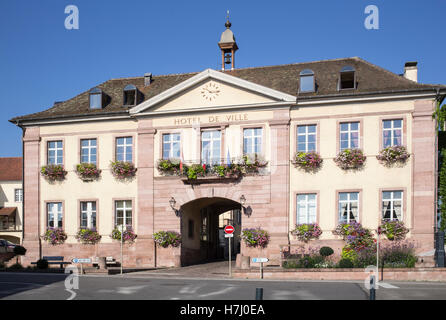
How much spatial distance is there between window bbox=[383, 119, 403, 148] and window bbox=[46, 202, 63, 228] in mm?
18128

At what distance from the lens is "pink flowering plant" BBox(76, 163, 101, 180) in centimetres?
3272

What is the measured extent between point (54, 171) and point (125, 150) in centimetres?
427

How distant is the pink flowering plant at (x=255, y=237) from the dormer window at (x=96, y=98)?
11262 millimetres

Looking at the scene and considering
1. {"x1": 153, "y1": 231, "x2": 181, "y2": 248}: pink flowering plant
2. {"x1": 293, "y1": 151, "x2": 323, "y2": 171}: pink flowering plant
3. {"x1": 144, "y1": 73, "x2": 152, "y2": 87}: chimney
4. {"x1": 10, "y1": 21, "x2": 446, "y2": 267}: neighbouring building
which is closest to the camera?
{"x1": 10, "y1": 21, "x2": 446, "y2": 267}: neighbouring building

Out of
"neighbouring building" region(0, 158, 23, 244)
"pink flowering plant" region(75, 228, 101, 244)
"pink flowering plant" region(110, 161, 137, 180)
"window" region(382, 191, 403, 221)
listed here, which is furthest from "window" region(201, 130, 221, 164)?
"neighbouring building" region(0, 158, 23, 244)

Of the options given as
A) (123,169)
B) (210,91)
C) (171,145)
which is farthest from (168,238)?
(210,91)

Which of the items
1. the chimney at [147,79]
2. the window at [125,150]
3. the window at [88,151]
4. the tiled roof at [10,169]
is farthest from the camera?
the tiled roof at [10,169]

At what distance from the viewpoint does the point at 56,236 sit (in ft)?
109

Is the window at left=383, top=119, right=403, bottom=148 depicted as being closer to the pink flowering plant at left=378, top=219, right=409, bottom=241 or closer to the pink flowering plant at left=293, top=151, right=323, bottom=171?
the pink flowering plant at left=293, top=151, right=323, bottom=171

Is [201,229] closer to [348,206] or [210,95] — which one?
[210,95]

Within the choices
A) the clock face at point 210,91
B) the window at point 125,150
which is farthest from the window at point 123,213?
the clock face at point 210,91

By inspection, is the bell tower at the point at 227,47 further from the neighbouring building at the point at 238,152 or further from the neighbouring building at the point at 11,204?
the neighbouring building at the point at 11,204

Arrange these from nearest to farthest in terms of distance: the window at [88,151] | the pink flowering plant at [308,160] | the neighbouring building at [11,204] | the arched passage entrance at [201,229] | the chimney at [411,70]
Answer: the pink flowering plant at [308,160] → the chimney at [411,70] → the arched passage entrance at [201,229] → the window at [88,151] → the neighbouring building at [11,204]

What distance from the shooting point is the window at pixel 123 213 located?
107ft
